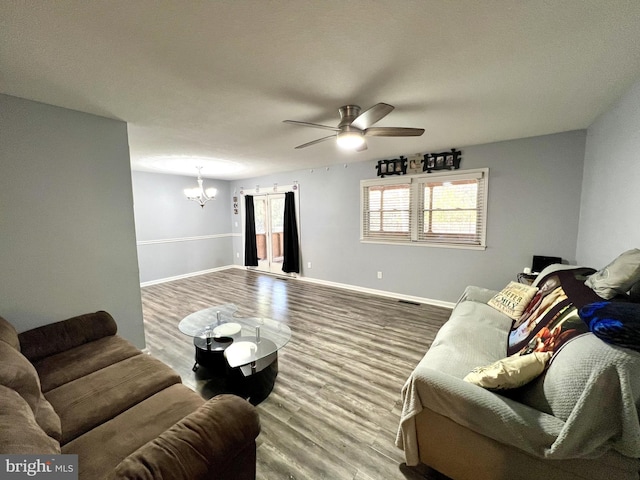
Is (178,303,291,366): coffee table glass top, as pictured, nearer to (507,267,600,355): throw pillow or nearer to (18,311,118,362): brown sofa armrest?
(18,311,118,362): brown sofa armrest

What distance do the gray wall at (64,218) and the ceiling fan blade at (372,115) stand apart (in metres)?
2.34

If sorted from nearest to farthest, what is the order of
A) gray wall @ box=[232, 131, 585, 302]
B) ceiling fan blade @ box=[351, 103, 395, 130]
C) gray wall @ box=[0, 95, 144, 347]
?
ceiling fan blade @ box=[351, 103, 395, 130], gray wall @ box=[0, 95, 144, 347], gray wall @ box=[232, 131, 585, 302]

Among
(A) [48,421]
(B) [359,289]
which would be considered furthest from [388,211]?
(A) [48,421]

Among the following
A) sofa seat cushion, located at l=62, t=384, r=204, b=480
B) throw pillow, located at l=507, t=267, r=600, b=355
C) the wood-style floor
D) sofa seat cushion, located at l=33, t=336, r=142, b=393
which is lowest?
the wood-style floor

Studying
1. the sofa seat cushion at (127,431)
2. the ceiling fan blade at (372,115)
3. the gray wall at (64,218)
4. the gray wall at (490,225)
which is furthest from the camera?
the gray wall at (490,225)

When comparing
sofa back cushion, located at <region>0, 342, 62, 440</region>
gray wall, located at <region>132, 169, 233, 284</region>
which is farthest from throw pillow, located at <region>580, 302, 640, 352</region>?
gray wall, located at <region>132, 169, 233, 284</region>

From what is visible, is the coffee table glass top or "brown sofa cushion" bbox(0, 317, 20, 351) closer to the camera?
"brown sofa cushion" bbox(0, 317, 20, 351)

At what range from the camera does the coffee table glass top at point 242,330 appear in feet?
7.36

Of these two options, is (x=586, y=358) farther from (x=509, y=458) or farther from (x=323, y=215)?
(x=323, y=215)

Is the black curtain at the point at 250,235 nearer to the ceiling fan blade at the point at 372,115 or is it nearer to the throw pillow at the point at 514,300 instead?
the ceiling fan blade at the point at 372,115

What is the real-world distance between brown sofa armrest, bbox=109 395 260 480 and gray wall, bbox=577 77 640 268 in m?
2.80

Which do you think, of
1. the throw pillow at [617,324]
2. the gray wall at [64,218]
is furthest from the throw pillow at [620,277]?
the gray wall at [64,218]

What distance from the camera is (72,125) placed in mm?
2217

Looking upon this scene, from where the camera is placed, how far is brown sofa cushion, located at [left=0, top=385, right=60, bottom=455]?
83cm
